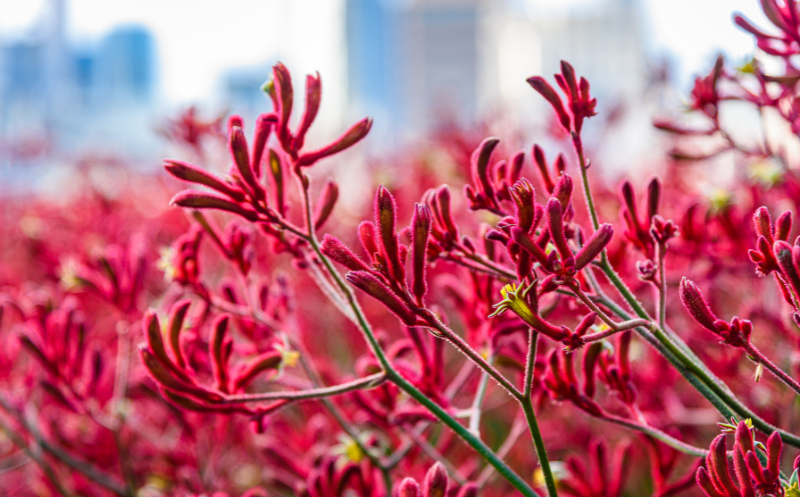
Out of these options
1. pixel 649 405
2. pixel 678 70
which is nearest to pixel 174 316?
pixel 649 405

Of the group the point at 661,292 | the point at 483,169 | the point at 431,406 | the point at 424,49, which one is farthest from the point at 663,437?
the point at 424,49

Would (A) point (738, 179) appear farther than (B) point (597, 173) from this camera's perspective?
No

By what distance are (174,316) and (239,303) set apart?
285mm

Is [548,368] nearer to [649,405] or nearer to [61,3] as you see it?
[649,405]

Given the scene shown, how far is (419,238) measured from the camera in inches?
23.5

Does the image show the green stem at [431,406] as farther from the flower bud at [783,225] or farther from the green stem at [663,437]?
the flower bud at [783,225]

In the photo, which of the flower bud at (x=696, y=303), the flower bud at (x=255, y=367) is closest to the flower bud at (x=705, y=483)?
the flower bud at (x=696, y=303)

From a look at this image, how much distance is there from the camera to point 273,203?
0.81 metres

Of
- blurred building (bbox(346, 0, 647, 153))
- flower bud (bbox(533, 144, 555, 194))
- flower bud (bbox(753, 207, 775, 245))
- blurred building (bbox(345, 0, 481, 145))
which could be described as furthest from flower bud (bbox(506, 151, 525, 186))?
blurred building (bbox(345, 0, 481, 145))

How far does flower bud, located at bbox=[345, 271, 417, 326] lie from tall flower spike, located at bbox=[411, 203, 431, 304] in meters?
0.03

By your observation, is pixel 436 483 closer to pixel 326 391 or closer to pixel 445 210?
pixel 326 391

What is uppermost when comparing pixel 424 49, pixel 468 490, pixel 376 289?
pixel 424 49

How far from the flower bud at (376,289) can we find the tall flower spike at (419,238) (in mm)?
35

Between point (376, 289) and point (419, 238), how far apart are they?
0.23 ft
